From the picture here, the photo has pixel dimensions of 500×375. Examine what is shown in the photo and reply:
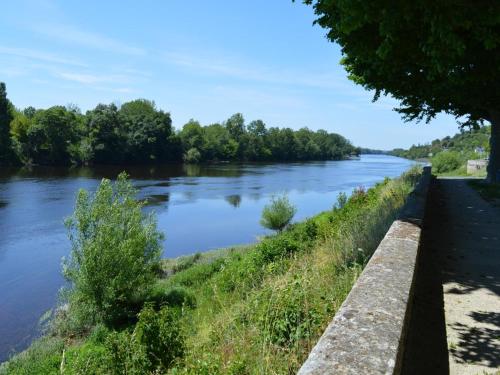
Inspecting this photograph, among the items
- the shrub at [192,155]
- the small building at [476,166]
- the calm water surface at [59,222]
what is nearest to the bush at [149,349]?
the calm water surface at [59,222]

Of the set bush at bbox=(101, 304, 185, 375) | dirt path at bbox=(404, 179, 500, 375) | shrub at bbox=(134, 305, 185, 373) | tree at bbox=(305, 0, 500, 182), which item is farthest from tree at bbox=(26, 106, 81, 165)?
dirt path at bbox=(404, 179, 500, 375)

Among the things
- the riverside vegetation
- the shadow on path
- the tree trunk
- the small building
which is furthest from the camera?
the small building

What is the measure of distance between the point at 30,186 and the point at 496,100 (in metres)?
41.2

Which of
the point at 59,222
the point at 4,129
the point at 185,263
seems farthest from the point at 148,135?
the point at 185,263

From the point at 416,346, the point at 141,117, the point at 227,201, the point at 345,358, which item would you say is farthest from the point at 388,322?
the point at 141,117

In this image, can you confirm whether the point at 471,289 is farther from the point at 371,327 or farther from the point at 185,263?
the point at 185,263

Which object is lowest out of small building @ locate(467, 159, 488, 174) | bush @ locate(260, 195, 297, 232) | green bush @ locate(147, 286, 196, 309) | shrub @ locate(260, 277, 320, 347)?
green bush @ locate(147, 286, 196, 309)

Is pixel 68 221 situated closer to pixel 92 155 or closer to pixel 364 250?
pixel 364 250

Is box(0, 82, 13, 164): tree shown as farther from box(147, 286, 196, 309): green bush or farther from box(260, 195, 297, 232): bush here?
box(147, 286, 196, 309): green bush

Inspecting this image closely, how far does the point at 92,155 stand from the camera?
244 feet

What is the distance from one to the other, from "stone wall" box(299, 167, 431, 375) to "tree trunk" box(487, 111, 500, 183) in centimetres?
2112

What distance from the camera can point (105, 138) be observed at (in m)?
75.9

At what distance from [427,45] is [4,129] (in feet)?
235

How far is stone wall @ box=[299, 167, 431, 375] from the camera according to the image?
2.23m
